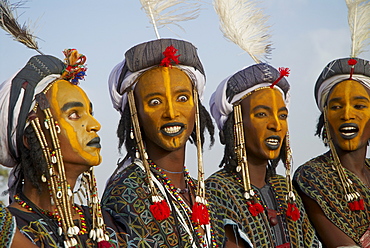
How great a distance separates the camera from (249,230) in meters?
5.09

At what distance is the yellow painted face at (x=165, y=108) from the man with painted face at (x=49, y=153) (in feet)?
2.24

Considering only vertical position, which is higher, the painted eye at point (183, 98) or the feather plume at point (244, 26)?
the feather plume at point (244, 26)

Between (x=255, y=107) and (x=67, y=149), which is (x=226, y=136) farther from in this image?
(x=67, y=149)

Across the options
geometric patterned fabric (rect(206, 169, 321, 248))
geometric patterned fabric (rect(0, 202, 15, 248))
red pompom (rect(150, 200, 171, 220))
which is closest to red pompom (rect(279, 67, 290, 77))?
geometric patterned fabric (rect(206, 169, 321, 248))

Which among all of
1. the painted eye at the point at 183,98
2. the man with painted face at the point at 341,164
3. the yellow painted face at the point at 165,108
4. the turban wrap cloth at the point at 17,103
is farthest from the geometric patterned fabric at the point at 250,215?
the turban wrap cloth at the point at 17,103

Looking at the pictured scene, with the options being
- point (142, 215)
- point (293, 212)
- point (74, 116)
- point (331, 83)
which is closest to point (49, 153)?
point (74, 116)

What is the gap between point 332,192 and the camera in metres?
5.82

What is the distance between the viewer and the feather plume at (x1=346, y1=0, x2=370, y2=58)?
6.46 m

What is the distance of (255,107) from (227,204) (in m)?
0.88

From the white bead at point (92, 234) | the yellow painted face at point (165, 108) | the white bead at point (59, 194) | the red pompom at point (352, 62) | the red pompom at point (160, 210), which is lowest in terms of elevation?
the white bead at point (92, 234)

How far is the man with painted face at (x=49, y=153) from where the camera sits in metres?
3.73

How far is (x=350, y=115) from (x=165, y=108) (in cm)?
216

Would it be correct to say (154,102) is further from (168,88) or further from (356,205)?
(356,205)

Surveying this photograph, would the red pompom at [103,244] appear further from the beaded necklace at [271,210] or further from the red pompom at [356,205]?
the red pompom at [356,205]
